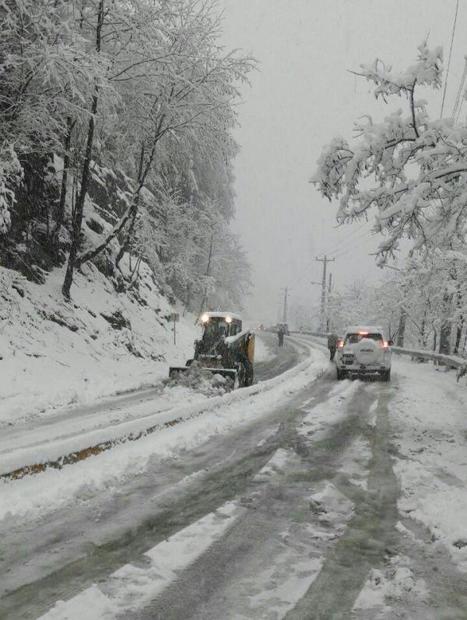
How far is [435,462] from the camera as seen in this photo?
6.26 m

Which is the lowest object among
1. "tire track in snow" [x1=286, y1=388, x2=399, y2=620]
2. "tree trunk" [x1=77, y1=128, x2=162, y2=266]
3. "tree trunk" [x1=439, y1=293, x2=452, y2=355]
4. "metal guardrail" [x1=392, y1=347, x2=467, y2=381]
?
"tire track in snow" [x1=286, y1=388, x2=399, y2=620]

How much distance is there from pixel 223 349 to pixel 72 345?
187 inches

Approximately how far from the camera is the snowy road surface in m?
2.90

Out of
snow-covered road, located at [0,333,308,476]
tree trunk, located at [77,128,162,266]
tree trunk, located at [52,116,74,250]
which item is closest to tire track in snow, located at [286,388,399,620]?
snow-covered road, located at [0,333,308,476]

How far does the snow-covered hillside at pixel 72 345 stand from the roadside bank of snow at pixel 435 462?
675 centimetres

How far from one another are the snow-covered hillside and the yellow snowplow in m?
1.71

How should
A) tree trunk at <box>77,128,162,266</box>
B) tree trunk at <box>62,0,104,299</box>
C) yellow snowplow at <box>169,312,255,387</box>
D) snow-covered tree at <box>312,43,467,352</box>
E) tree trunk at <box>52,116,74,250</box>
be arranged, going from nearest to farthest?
snow-covered tree at <box>312,43,467,352</box>, yellow snowplow at <box>169,312,255,387</box>, tree trunk at <box>62,0,104,299</box>, tree trunk at <box>52,116,74,250</box>, tree trunk at <box>77,128,162,266</box>

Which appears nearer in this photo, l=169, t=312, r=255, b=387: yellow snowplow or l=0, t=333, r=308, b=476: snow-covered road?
l=0, t=333, r=308, b=476: snow-covered road

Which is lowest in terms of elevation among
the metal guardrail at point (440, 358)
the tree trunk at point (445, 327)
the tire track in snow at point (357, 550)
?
the tire track in snow at point (357, 550)

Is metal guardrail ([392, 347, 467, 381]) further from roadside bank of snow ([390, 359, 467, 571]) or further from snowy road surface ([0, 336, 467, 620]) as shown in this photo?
snowy road surface ([0, 336, 467, 620])

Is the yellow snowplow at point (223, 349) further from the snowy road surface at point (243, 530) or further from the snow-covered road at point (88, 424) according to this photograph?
the snowy road surface at point (243, 530)

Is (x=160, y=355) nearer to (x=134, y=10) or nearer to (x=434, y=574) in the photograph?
(x=134, y=10)

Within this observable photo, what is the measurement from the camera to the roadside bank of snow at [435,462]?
417 cm

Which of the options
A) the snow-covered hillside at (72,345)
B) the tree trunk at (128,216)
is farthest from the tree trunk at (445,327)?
the tree trunk at (128,216)
